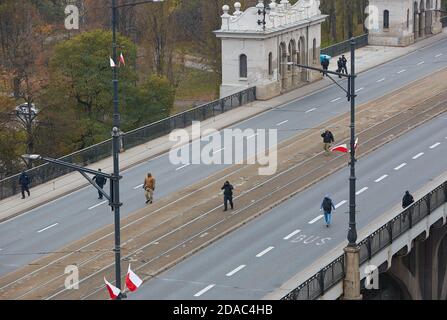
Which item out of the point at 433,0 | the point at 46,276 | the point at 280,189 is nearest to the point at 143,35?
the point at 433,0

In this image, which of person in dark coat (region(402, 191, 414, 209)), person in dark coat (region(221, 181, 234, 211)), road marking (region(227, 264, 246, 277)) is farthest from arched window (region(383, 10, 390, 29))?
road marking (region(227, 264, 246, 277))

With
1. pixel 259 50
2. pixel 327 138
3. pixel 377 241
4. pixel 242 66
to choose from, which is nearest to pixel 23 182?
pixel 327 138

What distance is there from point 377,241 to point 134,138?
21.5 m

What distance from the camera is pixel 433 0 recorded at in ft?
321

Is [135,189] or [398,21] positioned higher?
[398,21]

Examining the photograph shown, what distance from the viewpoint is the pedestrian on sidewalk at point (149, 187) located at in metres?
50.2

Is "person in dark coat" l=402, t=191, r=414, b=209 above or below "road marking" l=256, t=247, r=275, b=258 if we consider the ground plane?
above

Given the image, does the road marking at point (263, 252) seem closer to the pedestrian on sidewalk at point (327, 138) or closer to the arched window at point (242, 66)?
the pedestrian on sidewalk at point (327, 138)

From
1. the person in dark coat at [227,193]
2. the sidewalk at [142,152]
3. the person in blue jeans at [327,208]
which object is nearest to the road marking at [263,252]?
the person in blue jeans at [327,208]

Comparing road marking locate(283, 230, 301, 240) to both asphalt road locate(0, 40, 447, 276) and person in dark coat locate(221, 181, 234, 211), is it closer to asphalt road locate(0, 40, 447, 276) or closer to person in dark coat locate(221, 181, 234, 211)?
person in dark coat locate(221, 181, 234, 211)

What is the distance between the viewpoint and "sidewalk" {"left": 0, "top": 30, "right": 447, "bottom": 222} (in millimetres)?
52281

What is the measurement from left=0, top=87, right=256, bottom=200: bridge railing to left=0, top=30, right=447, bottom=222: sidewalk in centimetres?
33

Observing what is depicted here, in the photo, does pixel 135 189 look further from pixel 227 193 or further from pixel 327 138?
pixel 327 138

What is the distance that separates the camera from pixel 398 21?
92500 millimetres
